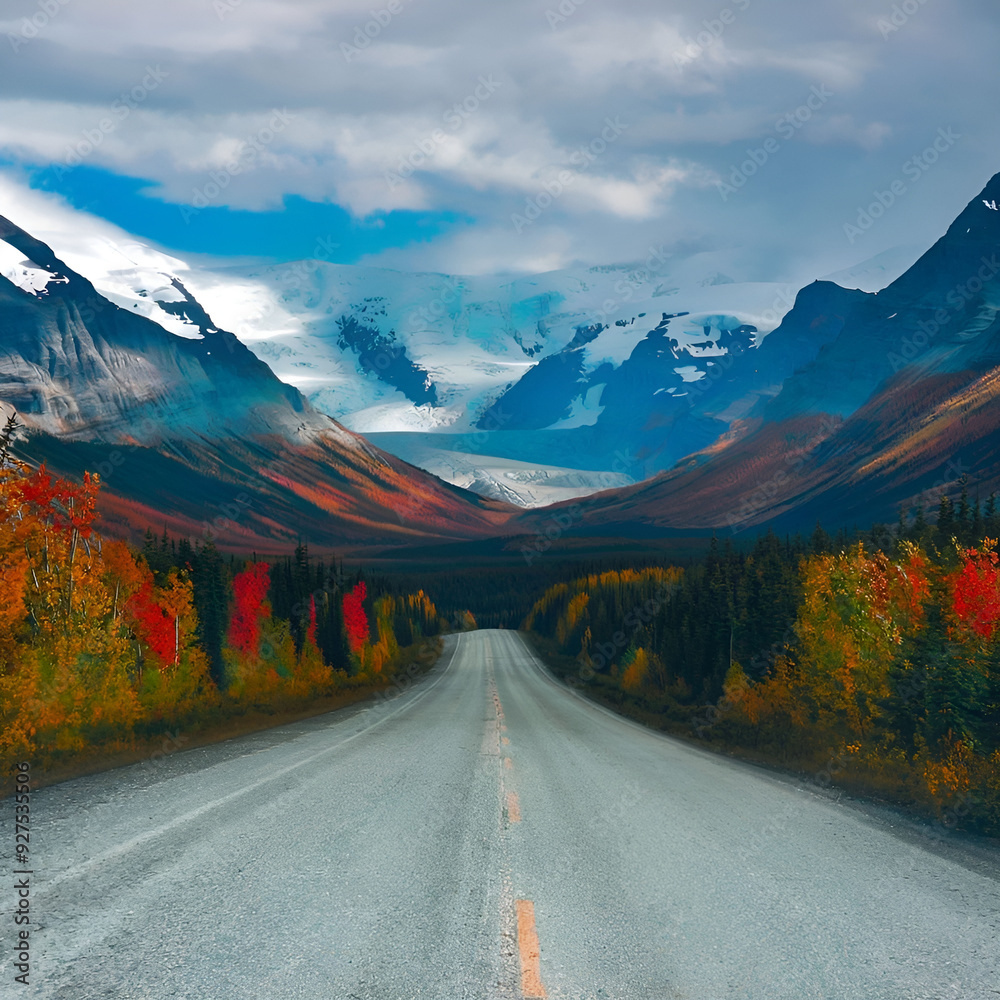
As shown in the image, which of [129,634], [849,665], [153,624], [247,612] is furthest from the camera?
[247,612]

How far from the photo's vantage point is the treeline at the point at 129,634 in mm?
16000

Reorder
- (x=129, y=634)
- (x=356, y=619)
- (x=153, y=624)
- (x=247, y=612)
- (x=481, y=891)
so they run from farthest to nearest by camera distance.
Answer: (x=356, y=619) → (x=247, y=612) → (x=153, y=624) → (x=129, y=634) → (x=481, y=891)

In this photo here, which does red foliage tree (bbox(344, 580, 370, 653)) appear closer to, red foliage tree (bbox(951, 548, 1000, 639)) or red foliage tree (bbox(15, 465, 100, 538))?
red foliage tree (bbox(15, 465, 100, 538))

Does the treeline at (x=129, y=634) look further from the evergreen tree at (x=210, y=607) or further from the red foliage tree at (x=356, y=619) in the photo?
the red foliage tree at (x=356, y=619)

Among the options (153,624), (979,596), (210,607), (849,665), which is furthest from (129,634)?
(979,596)

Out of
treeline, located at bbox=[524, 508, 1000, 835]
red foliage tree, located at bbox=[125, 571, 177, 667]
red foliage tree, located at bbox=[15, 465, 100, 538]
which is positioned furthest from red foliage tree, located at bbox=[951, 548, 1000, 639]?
red foliage tree, located at bbox=[125, 571, 177, 667]

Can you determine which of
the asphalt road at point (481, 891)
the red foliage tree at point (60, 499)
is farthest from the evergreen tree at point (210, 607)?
the asphalt road at point (481, 891)

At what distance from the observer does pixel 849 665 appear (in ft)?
100

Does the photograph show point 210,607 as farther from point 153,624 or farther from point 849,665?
point 849,665

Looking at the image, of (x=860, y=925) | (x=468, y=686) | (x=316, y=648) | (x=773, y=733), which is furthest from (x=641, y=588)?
(x=860, y=925)

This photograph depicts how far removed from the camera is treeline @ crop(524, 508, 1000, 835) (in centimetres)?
1441

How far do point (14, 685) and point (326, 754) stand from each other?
589cm

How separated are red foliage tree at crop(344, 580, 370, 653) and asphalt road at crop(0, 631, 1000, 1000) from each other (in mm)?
59662

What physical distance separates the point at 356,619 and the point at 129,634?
47.4 metres
